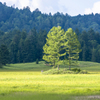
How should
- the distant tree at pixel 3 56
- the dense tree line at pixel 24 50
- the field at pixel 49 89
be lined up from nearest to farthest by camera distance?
the field at pixel 49 89 < the distant tree at pixel 3 56 < the dense tree line at pixel 24 50

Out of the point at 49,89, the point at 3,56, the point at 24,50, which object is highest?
the point at 24,50

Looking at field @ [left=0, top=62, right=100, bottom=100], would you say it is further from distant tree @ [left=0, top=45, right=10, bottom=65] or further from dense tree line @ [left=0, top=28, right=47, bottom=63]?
dense tree line @ [left=0, top=28, right=47, bottom=63]

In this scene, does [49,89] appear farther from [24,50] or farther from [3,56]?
[24,50]

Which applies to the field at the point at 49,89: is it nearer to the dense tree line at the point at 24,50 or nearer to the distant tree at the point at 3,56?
the distant tree at the point at 3,56

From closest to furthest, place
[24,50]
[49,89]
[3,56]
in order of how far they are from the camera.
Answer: [49,89]
[3,56]
[24,50]

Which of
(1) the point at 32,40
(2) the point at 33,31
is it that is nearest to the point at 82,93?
(1) the point at 32,40

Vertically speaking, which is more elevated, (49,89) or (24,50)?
(24,50)

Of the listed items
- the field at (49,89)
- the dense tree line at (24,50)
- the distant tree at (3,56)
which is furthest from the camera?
the dense tree line at (24,50)

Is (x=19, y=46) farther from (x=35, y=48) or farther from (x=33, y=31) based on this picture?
(x=33, y=31)

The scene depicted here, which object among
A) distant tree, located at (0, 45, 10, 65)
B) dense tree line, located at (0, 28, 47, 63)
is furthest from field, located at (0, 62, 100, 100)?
dense tree line, located at (0, 28, 47, 63)

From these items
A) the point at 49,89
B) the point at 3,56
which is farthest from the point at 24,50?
the point at 49,89

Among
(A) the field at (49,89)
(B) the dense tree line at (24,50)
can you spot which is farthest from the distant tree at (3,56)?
(A) the field at (49,89)

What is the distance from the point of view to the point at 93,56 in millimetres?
119188

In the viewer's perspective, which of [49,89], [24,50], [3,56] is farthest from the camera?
[24,50]
